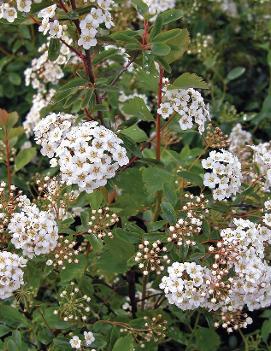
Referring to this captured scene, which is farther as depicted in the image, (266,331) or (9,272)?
(266,331)

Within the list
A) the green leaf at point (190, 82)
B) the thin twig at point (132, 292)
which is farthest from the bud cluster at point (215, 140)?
the thin twig at point (132, 292)

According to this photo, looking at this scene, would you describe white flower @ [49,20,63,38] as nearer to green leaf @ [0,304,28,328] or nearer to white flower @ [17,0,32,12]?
white flower @ [17,0,32,12]

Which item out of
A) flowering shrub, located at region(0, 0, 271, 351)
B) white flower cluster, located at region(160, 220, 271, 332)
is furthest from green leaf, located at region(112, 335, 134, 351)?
white flower cluster, located at region(160, 220, 271, 332)

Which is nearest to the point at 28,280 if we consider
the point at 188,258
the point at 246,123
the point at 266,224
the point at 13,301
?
the point at 13,301

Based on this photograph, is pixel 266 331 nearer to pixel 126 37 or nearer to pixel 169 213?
pixel 169 213

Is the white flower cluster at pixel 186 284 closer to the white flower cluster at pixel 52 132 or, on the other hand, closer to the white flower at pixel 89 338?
the white flower at pixel 89 338

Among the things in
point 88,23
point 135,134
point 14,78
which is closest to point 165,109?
point 135,134
